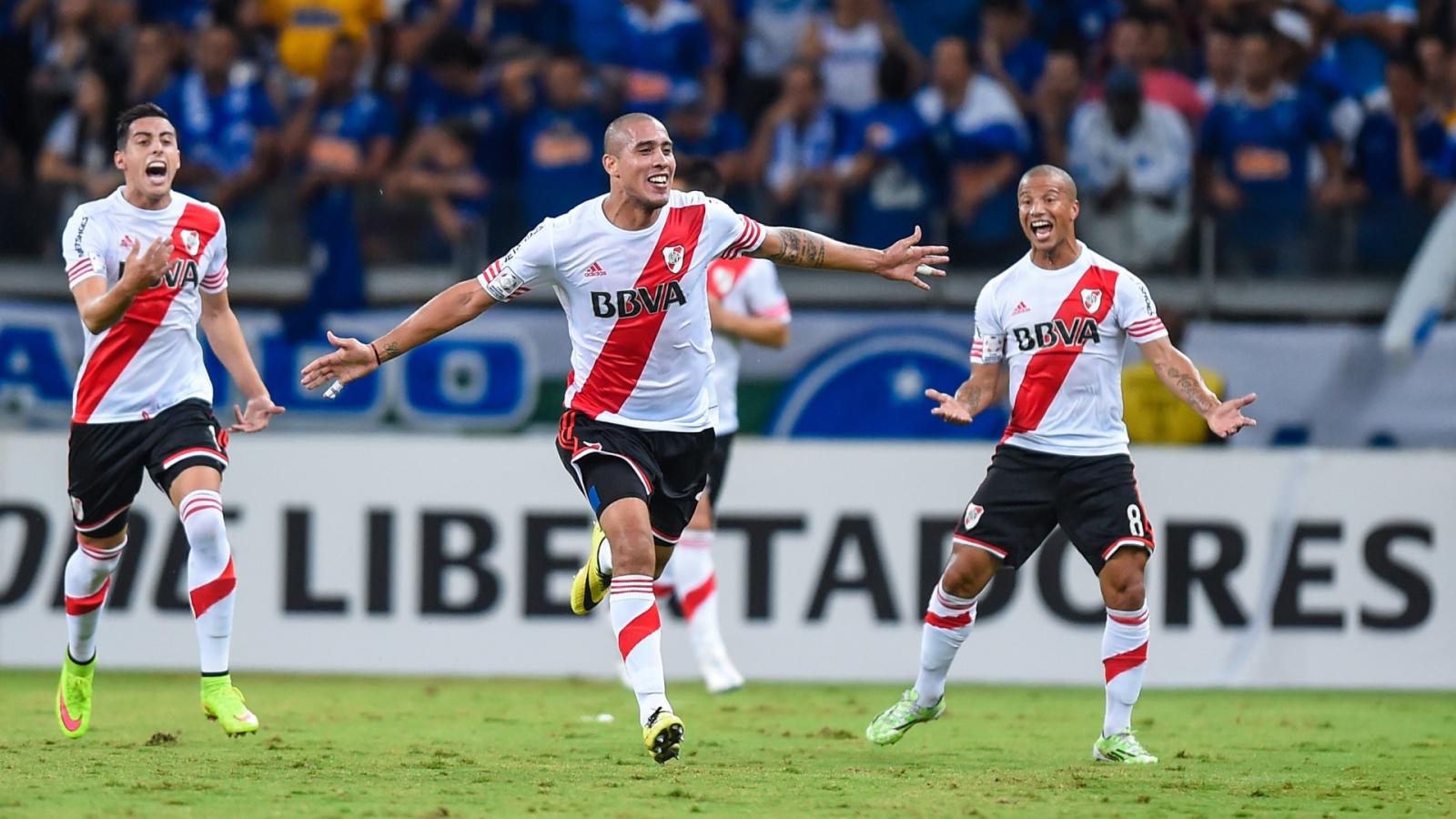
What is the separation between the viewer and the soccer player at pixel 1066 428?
7988 mm

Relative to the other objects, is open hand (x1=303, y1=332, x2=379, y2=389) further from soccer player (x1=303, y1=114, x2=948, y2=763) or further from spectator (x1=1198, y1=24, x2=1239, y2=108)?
spectator (x1=1198, y1=24, x2=1239, y2=108)

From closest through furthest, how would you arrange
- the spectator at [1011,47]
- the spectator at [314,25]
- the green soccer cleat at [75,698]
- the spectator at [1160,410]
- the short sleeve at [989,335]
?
the short sleeve at [989,335]
the green soccer cleat at [75,698]
the spectator at [1160,410]
the spectator at [1011,47]
the spectator at [314,25]

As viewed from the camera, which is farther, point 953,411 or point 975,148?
point 975,148

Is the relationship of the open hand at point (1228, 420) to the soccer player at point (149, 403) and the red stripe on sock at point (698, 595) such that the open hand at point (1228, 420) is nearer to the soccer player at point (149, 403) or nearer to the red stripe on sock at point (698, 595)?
the red stripe on sock at point (698, 595)

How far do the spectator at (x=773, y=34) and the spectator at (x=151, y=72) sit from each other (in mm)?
4310

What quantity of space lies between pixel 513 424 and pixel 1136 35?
5.42 m

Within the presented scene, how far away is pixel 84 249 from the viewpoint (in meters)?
8.38

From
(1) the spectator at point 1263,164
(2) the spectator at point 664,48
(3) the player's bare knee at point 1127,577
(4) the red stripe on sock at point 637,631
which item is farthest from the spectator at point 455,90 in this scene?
(3) the player's bare knee at point 1127,577

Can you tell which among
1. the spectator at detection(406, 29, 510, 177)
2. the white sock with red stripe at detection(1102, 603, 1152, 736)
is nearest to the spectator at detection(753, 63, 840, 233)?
the spectator at detection(406, 29, 510, 177)

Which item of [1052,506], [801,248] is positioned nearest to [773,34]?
[801,248]

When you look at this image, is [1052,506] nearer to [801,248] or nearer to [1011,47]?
[801,248]

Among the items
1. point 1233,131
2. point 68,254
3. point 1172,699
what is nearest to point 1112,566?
point 1172,699

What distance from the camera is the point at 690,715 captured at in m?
9.98

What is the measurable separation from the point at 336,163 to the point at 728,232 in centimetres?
657
